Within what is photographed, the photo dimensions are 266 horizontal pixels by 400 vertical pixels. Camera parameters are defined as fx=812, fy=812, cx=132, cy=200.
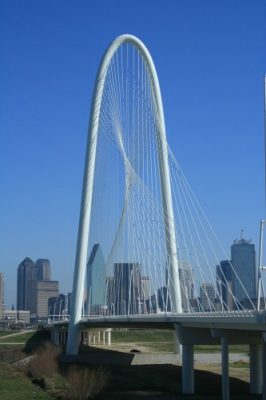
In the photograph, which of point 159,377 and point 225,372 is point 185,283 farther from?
point 225,372

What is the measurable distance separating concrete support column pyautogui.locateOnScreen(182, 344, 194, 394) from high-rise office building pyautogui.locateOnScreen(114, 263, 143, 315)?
17.7 m

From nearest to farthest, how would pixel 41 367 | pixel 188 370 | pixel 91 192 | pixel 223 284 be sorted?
pixel 188 370 → pixel 223 284 → pixel 41 367 → pixel 91 192

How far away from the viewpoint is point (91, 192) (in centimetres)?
5844

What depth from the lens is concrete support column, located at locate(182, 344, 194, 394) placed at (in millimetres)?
38562

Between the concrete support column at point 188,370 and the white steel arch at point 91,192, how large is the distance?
8387mm

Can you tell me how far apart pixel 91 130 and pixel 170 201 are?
9.68 metres

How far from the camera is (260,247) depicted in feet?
83.0

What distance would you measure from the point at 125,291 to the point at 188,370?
27.5m

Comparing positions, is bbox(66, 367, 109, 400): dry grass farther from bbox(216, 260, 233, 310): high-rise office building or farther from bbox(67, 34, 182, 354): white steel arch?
bbox(67, 34, 182, 354): white steel arch

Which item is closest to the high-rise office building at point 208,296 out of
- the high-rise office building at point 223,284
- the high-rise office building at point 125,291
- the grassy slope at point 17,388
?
the high-rise office building at point 223,284

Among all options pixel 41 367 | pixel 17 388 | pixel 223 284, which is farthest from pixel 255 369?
pixel 41 367

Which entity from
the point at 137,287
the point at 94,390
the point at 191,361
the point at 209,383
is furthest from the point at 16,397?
the point at 137,287

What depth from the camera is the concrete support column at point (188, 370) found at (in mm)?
38562

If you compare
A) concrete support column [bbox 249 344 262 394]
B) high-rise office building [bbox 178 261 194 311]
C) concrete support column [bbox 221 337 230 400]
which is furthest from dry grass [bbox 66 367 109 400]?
high-rise office building [bbox 178 261 194 311]
